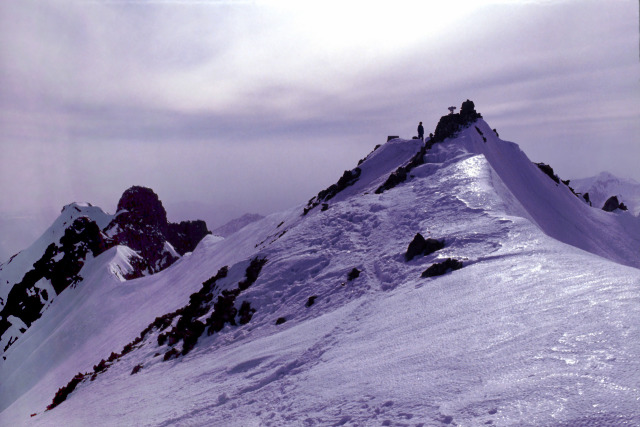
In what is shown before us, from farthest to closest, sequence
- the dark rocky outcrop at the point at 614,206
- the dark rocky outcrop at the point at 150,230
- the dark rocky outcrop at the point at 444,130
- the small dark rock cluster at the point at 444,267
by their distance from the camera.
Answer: the dark rocky outcrop at the point at 150,230 → the dark rocky outcrop at the point at 614,206 → the dark rocky outcrop at the point at 444,130 → the small dark rock cluster at the point at 444,267

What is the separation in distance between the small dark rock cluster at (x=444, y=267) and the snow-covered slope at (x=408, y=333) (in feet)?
1.28

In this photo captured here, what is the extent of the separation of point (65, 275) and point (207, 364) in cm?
7963

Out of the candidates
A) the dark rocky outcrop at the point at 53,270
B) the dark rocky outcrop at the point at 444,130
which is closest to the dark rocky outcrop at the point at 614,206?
the dark rocky outcrop at the point at 444,130

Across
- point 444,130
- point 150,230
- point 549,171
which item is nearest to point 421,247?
point 444,130

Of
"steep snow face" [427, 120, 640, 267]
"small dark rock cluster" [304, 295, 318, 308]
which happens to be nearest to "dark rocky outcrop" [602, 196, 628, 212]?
"steep snow face" [427, 120, 640, 267]

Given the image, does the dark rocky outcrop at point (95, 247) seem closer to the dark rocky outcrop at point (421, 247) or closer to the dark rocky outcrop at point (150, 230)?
the dark rocky outcrop at point (150, 230)

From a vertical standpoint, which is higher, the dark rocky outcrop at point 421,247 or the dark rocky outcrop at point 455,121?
the dark rocky outcrop at point 455,121

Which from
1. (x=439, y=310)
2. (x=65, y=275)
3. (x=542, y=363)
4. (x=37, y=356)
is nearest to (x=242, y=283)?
(x=439, y=310)

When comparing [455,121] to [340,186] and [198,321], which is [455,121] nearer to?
[340,186]

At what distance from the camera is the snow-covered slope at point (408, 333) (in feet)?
21.2

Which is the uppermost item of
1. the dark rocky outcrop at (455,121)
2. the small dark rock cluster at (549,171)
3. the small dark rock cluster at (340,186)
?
the dark rocky outcrop at (455,121)

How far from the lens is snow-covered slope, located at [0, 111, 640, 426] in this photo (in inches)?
254

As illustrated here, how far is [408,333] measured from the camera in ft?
33.9

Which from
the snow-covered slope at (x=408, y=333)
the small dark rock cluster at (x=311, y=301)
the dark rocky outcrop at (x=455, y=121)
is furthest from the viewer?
the dark rocky outcrop at (x=455, y=121)
